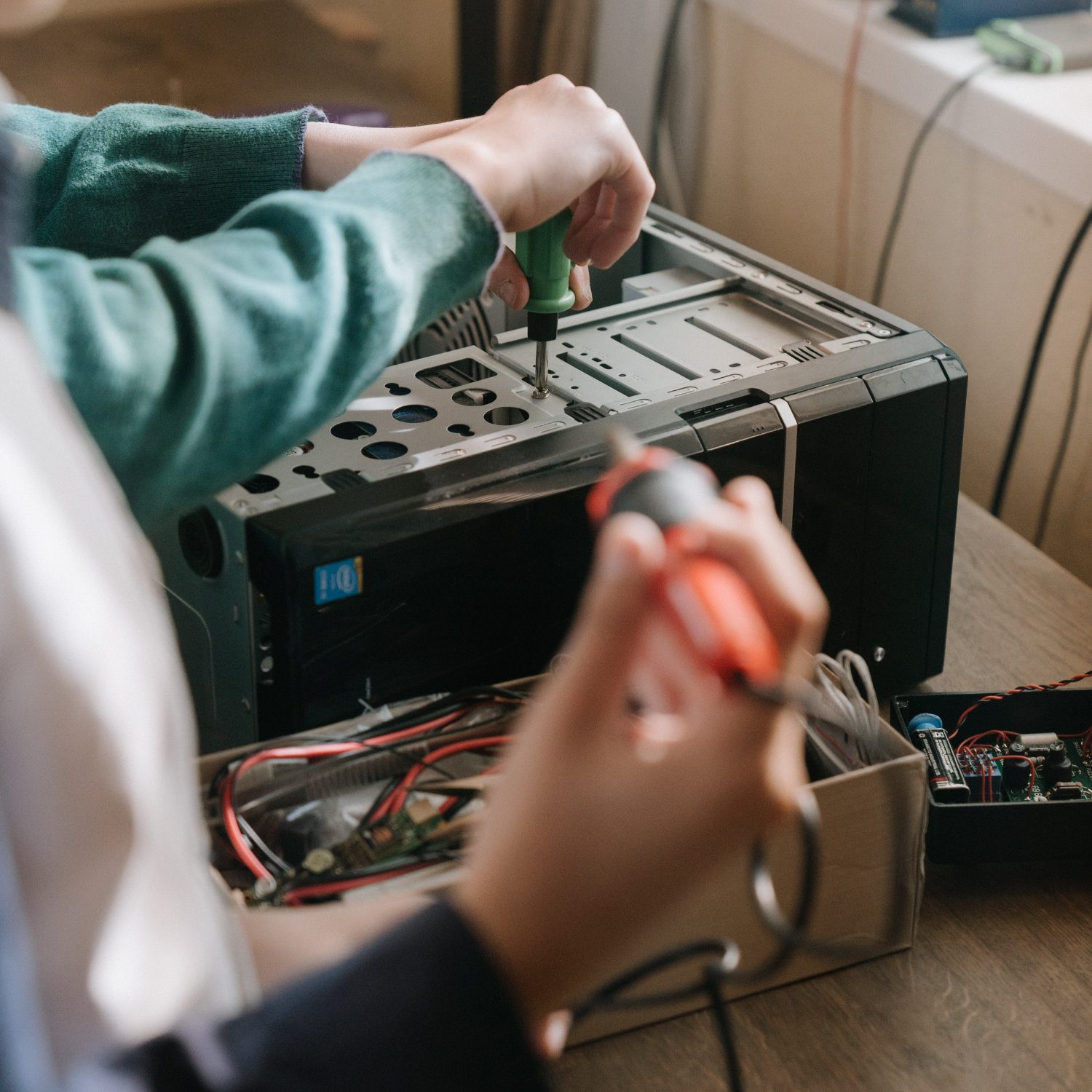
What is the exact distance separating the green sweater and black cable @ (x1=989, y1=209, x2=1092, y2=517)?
81 cm

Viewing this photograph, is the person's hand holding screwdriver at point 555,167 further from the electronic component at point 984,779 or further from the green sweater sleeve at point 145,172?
the electronic component at point 984,779

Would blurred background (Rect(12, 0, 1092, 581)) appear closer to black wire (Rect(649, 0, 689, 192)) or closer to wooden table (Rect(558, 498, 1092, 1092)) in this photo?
black wire (Rect(649, 0, 689, 192))

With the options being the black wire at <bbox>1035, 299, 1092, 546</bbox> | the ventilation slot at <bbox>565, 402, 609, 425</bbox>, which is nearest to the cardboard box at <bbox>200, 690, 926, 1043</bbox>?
the ventilation slot at <bbox>565, 402, 609, 425</bbox>

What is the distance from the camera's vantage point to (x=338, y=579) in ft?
2.28

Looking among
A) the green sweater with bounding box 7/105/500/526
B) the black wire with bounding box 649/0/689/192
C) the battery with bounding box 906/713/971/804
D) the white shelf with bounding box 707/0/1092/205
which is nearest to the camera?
the green sweater with bounding box 7/105/500/526

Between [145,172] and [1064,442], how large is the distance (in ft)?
2.97

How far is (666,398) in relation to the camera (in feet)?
2.67

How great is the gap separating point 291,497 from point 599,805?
406mm

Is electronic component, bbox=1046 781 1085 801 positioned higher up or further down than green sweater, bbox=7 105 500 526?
further down

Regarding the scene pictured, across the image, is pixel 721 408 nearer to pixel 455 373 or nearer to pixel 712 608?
pixel 455 373

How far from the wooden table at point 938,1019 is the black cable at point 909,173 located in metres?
0.84

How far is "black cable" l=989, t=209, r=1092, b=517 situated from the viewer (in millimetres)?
1225

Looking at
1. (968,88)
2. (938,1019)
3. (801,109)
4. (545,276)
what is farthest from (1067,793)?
(801,109)

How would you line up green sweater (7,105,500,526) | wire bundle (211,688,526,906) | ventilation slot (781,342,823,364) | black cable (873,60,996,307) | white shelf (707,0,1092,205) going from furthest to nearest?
black cable (873,60,996,307) → white shelf (707,0,1092,205) → ventilation slot (781,342,823,364) → wire bundle (211,688,526,906) → green sweater (7,105,500,526)
